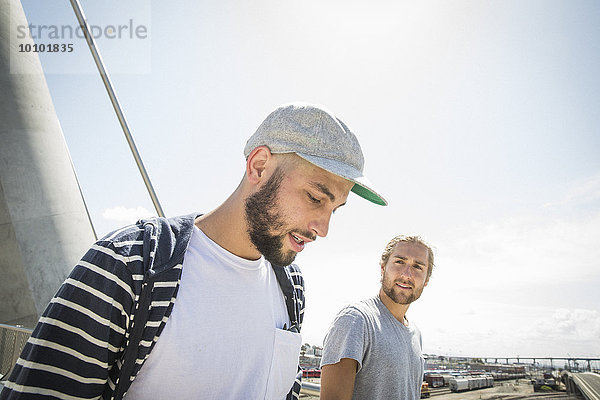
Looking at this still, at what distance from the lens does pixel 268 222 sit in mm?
1469

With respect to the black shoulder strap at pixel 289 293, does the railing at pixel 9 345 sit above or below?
below

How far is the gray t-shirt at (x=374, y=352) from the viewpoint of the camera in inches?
90.5

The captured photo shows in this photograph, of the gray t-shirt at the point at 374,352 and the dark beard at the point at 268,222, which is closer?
the dark beard at the point at 268,222

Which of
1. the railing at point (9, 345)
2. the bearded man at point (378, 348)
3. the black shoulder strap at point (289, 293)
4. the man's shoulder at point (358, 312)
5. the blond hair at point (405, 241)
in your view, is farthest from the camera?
the railing at point (9, 345)

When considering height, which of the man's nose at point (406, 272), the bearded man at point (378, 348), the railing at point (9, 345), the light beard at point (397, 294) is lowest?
the railing at point (9, 345)

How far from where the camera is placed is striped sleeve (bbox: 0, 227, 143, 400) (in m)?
0.95

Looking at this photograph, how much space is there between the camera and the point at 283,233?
57.6 inches

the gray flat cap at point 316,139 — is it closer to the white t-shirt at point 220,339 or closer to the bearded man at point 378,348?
the white t-shirt at point 220,339

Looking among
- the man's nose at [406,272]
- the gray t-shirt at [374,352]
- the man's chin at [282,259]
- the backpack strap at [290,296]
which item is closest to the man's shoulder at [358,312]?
the gray t-shirt at [374,352]

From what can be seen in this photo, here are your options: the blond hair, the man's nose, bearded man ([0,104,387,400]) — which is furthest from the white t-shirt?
the blond hair

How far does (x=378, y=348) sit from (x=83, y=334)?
1916 millimetres

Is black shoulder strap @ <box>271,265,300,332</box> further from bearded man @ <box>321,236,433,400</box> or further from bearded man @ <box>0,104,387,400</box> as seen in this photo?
bearded man @ <box>321,236,433,400</box>

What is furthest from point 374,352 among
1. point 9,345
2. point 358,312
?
point 9,345

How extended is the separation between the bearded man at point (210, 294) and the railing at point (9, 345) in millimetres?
4376
